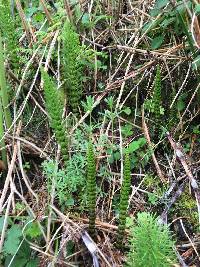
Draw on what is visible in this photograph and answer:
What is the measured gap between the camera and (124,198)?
1.59 m

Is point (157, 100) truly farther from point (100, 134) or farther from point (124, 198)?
point (124, 198)

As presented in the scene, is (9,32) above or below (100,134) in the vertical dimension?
above

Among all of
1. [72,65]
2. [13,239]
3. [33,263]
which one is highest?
[72,65]

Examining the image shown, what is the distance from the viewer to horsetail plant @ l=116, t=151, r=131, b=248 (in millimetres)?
1557

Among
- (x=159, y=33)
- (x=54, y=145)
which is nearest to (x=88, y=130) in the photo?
(x=54, y=145)

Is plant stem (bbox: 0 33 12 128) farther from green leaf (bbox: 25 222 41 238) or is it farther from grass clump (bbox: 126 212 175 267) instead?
grass clump (bbox: 126 212 175 267)

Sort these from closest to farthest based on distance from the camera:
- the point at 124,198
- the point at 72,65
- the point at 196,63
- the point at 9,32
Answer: the point at 124,198
the point at 196,63
the point at 72,65
the point at 9,32

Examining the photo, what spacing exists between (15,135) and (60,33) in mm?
594

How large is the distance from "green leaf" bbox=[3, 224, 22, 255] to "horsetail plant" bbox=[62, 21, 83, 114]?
63cm

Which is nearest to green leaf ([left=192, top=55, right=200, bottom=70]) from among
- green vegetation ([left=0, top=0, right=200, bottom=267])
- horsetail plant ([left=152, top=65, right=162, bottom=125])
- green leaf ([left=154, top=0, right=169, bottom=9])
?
green vegetation ([left=0, top=0, right=200, bottom=267])

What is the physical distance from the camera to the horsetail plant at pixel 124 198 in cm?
156

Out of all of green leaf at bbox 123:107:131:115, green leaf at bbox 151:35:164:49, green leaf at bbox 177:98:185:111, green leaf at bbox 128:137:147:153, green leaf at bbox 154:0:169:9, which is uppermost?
green leaf at bbox 154:0:169:9

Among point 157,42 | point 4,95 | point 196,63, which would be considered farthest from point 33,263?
point 157,42

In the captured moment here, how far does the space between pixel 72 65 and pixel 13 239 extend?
827 millimetres
